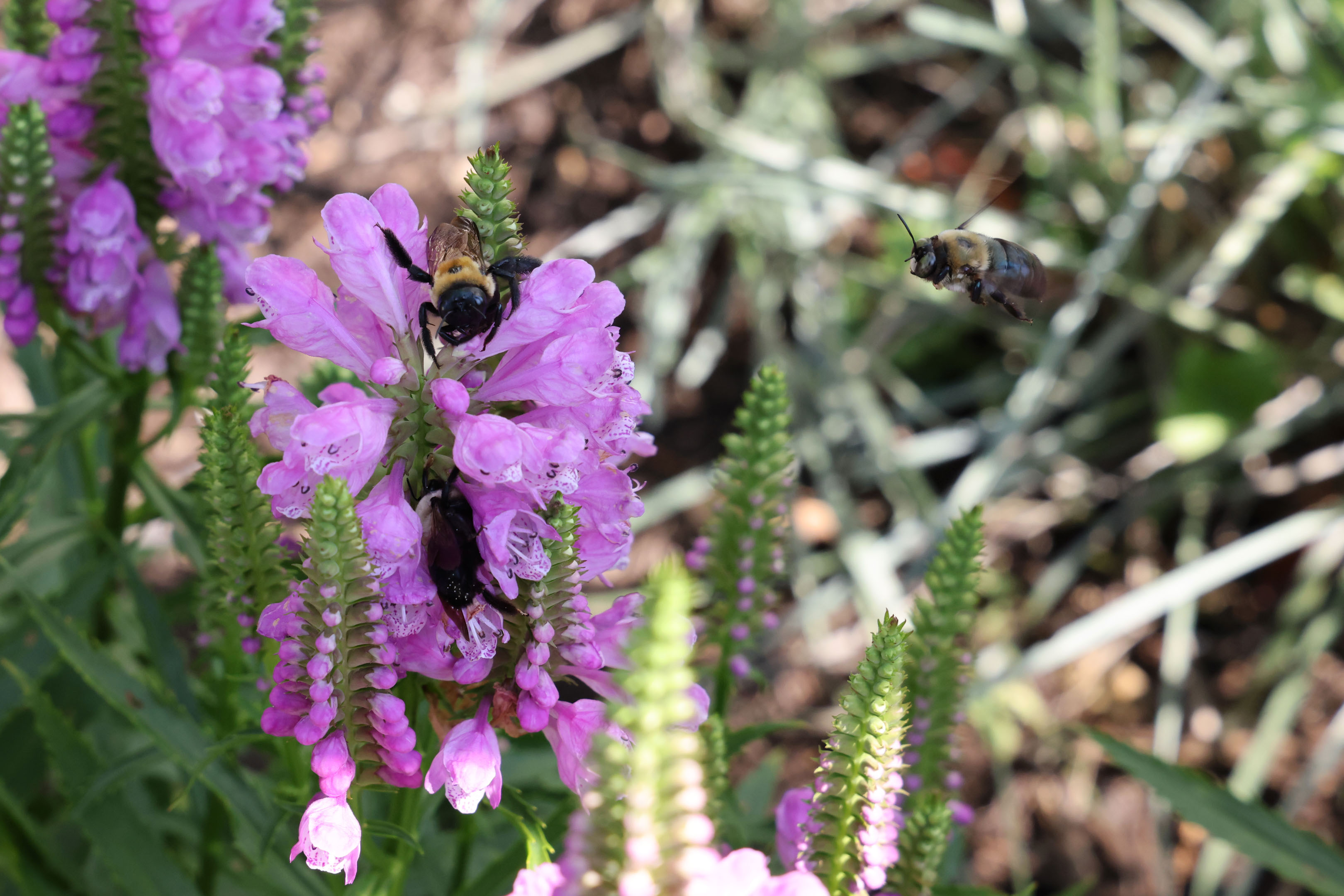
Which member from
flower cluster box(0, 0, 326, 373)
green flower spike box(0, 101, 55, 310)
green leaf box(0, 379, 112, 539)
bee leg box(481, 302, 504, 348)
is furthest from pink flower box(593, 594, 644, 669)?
green flower spike box(0, 101, 55, 310)

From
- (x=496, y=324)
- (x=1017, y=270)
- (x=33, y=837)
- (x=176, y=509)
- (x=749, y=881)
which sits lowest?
(x=33, y=837)

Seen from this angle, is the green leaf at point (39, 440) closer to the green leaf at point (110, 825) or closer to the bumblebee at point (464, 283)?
the green leaf at point (110, 825)

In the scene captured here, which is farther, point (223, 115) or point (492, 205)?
point (223, 115)

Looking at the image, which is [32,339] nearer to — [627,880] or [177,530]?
[177,530]

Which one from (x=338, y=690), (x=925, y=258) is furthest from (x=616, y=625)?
(x=925, y=258)

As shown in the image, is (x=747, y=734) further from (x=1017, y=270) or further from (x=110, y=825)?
(x=1017, y=270)

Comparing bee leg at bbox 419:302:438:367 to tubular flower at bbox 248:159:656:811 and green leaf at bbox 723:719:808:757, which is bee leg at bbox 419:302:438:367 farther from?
green leaf at bbox 723:719:808:757

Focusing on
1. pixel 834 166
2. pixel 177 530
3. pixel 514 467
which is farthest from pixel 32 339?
pixel 834 166

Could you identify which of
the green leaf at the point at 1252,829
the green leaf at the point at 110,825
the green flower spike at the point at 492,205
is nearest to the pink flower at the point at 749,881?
the green flower spike at the point at 492,205
